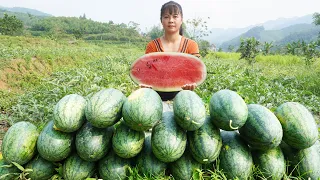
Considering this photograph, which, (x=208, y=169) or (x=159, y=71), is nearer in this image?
(x=208, y=169)

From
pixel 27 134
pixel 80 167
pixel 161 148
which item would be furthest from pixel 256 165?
pixel 27 134

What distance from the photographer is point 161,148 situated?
1.94 metres

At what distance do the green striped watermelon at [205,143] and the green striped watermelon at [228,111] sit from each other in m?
0.09

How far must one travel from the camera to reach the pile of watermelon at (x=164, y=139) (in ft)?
6.42

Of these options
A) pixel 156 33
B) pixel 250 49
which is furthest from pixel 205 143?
pixel 156 33

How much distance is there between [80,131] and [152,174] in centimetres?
73

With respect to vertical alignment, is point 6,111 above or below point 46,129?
below

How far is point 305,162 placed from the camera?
2.12 meters

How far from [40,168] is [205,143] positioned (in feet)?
4.81

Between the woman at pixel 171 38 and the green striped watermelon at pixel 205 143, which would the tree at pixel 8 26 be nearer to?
the woman at pixel 171 38

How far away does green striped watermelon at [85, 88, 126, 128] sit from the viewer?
6.44ft

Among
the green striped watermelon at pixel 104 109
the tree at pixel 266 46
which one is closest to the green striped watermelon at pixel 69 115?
the green striped watermelon at pixel 104 109

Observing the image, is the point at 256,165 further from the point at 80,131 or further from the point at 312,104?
the point at 312,104

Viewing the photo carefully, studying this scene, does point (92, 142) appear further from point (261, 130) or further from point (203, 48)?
point (203, 48)
